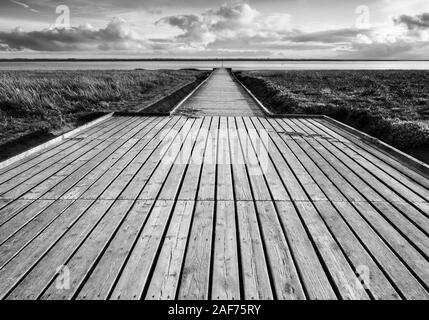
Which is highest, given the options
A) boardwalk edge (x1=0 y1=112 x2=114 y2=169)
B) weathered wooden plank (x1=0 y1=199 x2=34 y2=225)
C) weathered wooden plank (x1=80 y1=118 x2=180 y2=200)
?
boardwalk edge (x1=0 y1=112 x2=114 y2=169)

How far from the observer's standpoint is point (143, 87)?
2131 centimetres

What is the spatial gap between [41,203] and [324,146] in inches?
177

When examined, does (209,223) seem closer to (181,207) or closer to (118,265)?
(181,207)

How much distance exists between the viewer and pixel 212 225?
2.97m

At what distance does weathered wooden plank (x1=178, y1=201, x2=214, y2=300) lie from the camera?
2.12 m

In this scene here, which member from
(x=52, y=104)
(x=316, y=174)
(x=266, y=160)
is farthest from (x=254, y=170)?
(x=52, y=104)

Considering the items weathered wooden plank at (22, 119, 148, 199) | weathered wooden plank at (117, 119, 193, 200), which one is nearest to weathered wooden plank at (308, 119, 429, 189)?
weathered wooden plank at (117, 119, 193, 200)

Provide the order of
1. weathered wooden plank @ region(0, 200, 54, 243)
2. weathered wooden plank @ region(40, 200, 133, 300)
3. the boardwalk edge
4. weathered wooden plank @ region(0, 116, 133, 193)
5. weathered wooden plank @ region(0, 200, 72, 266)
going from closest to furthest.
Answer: weathered wooden plank @ region(40, 200, 133, 300), weathered wooden plank @ region(0, 200, 72, 266), weathered wooden plank @ region(0, 200, 54, 243), weathered wooden plank @ region(0, 116, 133, 193), the boardwalk edge

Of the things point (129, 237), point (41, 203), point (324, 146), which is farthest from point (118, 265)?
point (324, 146)

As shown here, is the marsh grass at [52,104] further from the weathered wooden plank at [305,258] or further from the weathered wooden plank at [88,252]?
the weathered wooden plank at [305,258]

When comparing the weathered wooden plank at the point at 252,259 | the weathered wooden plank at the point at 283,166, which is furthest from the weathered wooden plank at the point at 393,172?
the weathered wooden plank at the point at 252,259

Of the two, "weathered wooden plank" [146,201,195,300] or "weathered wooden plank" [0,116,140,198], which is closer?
"weathered wooden plank" [146,201,195,300]

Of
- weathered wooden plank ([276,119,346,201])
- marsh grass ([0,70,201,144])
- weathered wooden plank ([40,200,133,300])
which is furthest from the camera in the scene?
marsh grass ([0,70,201,144])

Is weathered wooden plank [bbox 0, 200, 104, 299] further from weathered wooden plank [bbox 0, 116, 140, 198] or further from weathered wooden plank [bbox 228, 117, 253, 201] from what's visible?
weathered wooden plank [bbox 228, 117, 253, 201]
